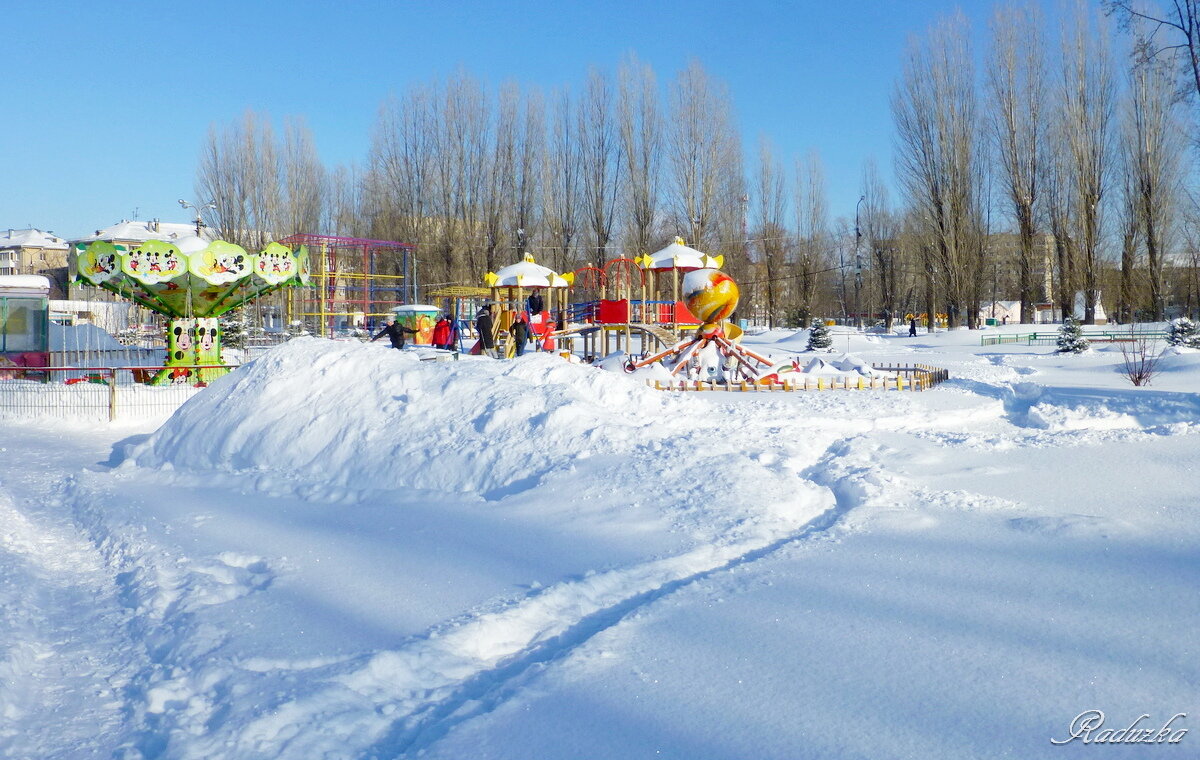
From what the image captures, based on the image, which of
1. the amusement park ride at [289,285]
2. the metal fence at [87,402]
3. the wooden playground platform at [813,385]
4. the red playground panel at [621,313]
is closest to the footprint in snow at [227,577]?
the wooden playground platform at [813,385]

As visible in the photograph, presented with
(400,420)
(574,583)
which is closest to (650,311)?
(400,420)

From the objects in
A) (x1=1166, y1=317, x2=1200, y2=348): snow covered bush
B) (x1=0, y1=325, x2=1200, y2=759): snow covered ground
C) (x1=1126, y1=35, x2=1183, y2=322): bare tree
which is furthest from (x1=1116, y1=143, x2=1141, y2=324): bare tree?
(x1=0, y1=325, x2=1200, y2=759): snow covered ground

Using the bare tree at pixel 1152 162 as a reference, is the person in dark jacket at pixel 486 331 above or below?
below

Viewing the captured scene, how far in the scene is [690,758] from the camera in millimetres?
2814

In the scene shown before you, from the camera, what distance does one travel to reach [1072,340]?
975 inches

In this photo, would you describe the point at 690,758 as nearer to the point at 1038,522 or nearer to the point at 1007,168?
the point at 1038,522

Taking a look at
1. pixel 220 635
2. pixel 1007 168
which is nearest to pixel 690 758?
pixel 220 635

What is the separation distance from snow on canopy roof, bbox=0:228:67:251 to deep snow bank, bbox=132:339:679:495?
89.9 meters

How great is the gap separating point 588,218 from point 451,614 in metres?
38.1

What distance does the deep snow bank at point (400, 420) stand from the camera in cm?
737

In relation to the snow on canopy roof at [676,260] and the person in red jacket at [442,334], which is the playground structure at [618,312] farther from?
the person in red jacket at [442,334]

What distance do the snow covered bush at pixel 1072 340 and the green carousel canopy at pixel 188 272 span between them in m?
21.2

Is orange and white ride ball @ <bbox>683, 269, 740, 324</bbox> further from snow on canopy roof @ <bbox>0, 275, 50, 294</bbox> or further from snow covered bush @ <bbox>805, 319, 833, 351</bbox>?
snow on canopy roof @ <bbox>0, 275, 50, 294</bbox>

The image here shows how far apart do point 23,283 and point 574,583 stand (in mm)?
22455
